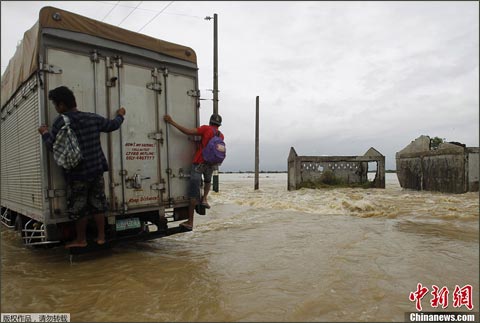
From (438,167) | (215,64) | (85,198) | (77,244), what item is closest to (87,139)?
(85,198)

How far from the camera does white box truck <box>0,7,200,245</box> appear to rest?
4.21m

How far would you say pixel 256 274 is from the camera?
4.06 metres

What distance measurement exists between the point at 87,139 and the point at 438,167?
579 inches

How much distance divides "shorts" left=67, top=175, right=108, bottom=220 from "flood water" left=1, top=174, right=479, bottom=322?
0.84m

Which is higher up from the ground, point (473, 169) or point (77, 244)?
point (473, 169)

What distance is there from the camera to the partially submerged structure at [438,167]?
12672 millimetres

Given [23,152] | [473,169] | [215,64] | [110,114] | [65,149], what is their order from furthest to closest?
[215,64] < [473,169] < [23,152] < [110,114] < [65,149]

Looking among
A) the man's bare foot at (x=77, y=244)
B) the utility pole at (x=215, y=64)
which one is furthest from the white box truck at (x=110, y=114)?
the utility pole at (x=215, y=64)

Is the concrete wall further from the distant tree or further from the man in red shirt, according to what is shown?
the man in red shirt

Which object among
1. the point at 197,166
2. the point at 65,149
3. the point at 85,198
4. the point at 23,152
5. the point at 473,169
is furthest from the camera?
the point at 473,169

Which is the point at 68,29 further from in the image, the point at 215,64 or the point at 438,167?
the point at 438,167

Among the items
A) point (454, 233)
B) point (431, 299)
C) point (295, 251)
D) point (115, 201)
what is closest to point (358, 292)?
point (431, 299)

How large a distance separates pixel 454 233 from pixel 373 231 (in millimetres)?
1452

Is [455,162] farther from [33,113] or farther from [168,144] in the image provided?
[33,113]
